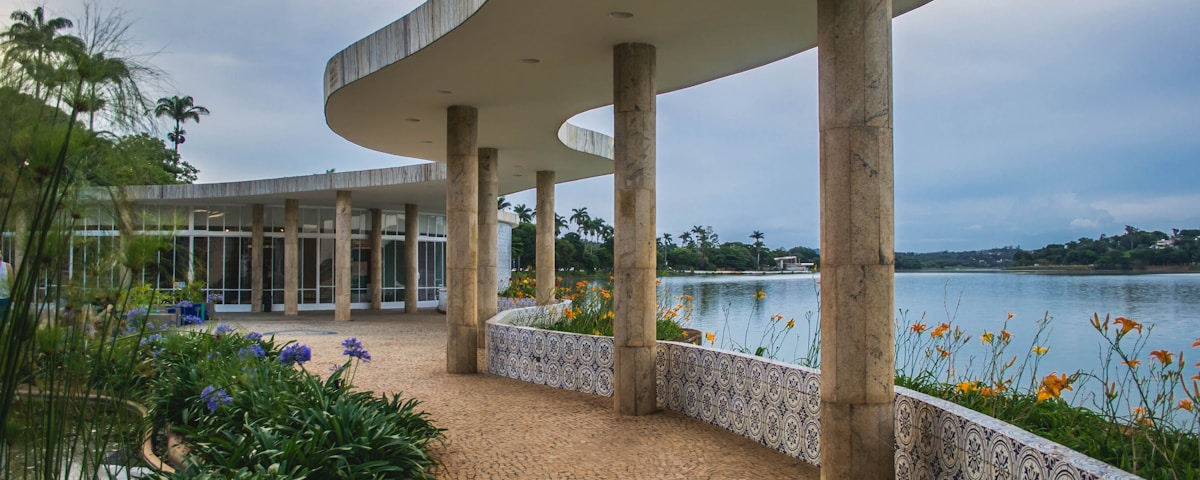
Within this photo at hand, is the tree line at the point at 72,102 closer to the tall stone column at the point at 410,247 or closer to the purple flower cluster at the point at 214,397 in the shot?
the purple flower cluster at the point at 214,397

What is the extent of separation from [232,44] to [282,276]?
10.1 metres

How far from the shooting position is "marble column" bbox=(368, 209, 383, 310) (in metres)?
24.7

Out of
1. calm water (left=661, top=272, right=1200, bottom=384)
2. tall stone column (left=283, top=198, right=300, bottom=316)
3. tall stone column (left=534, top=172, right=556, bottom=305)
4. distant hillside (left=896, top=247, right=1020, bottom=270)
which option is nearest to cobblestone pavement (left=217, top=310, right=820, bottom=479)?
calm water (left=661, top=272, right=1200, bottom=384)

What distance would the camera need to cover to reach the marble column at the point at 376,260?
81.0 feet

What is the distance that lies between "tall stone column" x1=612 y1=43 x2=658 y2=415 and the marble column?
734 inches

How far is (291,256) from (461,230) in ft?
44.6

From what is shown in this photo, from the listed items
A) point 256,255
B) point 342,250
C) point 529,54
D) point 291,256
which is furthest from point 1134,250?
point 256,255

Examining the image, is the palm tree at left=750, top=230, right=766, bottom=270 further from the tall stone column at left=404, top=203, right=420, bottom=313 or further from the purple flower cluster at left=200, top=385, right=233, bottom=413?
the purple flower cluster at left=200, top=385, right=233, bottom=413

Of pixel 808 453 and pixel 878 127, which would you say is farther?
pixel 808 453

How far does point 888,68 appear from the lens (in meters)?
4.58

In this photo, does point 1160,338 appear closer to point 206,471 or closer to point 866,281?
point 866,281

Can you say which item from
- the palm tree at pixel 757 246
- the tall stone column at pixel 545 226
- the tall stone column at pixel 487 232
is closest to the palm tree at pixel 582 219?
the palm tree at pixel 757 246

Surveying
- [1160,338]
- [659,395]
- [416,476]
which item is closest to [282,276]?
[659,395]

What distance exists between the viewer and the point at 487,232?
45.2 feet
